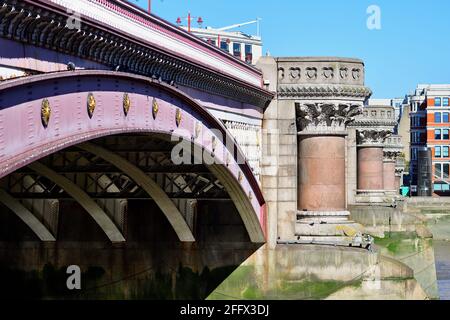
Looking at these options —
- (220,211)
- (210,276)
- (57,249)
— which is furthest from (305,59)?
(57,249)

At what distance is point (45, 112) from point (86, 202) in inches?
591

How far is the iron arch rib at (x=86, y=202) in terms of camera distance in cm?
2428

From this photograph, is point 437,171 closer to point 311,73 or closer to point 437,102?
point 437,102

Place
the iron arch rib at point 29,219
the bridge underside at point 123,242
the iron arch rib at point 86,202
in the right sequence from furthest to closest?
the bridge underside at point 123,242 → the iron arch rib at point 29,219 → the iron arch rib at point 86,202

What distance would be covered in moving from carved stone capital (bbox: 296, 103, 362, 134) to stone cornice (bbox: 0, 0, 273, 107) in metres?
6.28

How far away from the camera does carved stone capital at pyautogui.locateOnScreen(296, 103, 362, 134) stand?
27.5m

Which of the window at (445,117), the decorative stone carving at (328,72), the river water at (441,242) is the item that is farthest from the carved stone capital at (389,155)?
the decorative stone carving at (328,72)

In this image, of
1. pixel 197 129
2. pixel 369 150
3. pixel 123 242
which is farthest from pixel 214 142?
pixel 369 150

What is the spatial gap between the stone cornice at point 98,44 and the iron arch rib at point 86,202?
564 centimetres

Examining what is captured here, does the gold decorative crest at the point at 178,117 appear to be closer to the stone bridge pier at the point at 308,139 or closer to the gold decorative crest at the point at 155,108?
the gold decorative crest at the point at 155,108

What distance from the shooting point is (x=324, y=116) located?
27.9 metres

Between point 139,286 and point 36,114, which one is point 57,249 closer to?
point 139,286

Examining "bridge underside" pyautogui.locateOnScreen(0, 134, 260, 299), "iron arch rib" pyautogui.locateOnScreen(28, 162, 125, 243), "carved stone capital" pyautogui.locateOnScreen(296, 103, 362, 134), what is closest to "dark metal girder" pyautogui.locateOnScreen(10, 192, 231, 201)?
"bridge underside" pyautogui.locateOnScreen(0, 134, 260, 299)

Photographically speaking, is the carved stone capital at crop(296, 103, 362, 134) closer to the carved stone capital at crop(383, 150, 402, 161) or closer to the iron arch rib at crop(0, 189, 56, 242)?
the iron arch rib at crop(0, 189, 56, 242)
